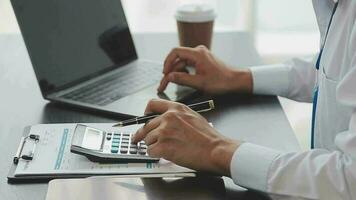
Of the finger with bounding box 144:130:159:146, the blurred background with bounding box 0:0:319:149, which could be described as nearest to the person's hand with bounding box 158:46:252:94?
the finger with bounding box 144:130:159:146

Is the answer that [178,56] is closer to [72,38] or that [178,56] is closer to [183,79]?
[183,79]

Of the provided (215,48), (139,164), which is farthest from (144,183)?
(215,48)

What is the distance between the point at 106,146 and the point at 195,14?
1.88 ft

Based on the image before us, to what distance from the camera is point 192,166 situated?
1.03 m

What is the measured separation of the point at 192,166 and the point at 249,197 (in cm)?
10

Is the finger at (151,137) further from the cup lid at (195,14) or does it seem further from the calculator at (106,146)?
the cup lid at (195,14)

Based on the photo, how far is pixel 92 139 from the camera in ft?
3.64

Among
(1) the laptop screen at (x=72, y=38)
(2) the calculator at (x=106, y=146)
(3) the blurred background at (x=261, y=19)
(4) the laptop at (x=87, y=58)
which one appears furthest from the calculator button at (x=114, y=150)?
(3) the blurred background at (x=261, y=19)

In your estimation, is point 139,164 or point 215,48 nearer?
point 139,164

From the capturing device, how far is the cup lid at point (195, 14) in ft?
5.12

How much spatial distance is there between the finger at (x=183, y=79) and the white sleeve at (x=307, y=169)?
390mm

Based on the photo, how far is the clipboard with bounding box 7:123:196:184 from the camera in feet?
3.37

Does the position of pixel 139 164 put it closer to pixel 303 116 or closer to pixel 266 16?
pixel 303 116

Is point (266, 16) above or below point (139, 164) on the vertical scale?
below
